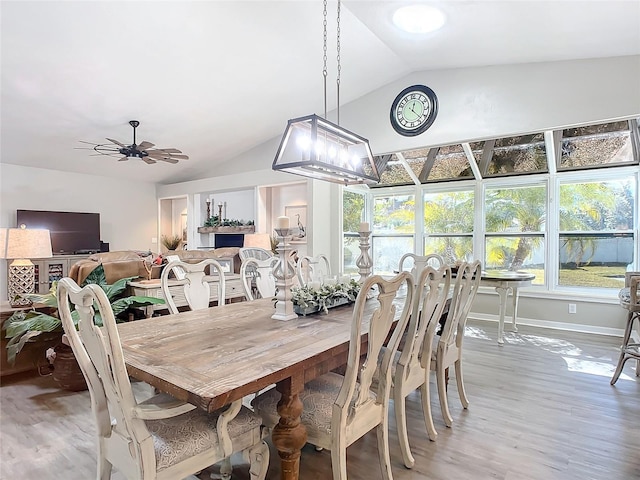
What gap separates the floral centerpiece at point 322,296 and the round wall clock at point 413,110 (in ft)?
9.85

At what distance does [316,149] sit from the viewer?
2594mm

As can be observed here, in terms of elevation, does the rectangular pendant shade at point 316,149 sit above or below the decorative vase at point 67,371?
above

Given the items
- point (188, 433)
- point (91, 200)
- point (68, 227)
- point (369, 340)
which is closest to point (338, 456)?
point (369, 340)

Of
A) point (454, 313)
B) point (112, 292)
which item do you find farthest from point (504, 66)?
point (112, 292)

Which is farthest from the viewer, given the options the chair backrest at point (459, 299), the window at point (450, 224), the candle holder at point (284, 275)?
the window at point (450, 224)

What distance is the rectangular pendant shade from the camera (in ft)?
8.45

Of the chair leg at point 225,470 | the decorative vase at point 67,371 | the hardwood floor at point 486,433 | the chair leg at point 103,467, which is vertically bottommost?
the hardwood floor at point 486,433

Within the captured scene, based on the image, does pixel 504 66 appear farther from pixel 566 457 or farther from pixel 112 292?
pixel 112 292

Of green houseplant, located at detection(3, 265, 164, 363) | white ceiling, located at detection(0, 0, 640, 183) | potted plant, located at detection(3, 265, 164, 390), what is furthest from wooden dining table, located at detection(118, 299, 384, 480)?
white ceiling, located at detection(0, 0, 640, 183)

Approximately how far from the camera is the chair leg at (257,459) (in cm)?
162

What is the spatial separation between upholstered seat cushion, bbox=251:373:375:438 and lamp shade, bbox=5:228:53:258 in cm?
255

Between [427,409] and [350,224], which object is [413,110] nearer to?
[350,224]

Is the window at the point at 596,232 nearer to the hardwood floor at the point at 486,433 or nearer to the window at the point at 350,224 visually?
the hardwood floor at the point at 486,433

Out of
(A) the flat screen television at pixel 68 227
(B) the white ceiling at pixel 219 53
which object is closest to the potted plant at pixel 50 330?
(B) the white ceiling at pixel 219 53
